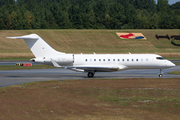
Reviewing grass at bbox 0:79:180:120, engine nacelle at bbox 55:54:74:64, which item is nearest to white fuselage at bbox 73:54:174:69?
engine nacelle at bbox 55:54:74:64

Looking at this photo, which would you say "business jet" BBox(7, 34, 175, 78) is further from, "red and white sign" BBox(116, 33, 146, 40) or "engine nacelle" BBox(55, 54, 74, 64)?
"red and white sign" BBox(116, 33, 146, 40)

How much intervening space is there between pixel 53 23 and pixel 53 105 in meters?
137

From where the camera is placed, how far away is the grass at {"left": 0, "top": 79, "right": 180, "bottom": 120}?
17.3 m

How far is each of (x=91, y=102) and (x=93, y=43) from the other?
8683 centimetres

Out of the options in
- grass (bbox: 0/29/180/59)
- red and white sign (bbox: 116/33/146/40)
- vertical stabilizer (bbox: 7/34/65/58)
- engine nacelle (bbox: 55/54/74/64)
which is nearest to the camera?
engine nacelle (bbox: 55/54/74/64)

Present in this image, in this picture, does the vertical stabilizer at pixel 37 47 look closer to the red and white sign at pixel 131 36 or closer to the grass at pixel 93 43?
the grass at pixel 93 43

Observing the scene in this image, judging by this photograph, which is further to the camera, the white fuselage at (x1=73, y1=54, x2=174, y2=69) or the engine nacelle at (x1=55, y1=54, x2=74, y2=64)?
the white fuselage at (x1=73, y1=54, x2=174, y2=69)

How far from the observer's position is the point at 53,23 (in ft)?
504

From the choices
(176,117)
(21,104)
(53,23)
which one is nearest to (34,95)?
(21,104)

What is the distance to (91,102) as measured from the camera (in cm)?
2114

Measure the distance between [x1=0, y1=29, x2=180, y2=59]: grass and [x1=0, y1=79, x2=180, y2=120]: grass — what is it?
67399 mm

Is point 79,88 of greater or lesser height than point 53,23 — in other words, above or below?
below

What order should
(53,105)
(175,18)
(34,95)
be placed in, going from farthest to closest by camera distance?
(175,18) → (34,95) → (53,105)

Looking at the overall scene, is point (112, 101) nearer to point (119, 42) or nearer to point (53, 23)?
point (119, 42)
